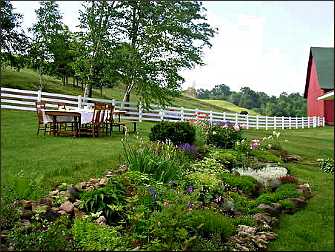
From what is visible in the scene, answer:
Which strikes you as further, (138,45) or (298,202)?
(138,45)

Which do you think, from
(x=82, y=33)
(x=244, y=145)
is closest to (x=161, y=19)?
(x=82, y=33)

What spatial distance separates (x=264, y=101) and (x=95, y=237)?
3190 centimetres

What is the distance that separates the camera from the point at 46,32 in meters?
30.7

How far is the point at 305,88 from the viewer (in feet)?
120

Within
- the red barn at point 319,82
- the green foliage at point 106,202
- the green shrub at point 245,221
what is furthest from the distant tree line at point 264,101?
the green foliage at point 106,202

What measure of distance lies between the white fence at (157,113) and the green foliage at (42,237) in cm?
986

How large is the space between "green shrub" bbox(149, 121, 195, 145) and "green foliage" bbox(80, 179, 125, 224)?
456cm

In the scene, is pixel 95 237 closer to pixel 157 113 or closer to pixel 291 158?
pixel 291 158

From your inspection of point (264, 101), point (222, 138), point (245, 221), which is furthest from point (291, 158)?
point (264, 101)

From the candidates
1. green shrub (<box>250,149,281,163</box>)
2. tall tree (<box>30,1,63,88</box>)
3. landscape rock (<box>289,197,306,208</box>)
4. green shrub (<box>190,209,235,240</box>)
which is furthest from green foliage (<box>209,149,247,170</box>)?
tall tree (<box>30,1,63,88</box>)

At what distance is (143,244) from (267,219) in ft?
5.69

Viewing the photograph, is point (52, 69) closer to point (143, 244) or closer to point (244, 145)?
point (244, 145)

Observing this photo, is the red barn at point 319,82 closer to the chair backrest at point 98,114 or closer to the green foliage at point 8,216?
the chair backrest at point 98,114

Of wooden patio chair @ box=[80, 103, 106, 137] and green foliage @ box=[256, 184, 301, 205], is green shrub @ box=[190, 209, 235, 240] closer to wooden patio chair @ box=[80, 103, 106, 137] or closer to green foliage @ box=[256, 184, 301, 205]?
green foliage @ box=[256, 184, 301, 205]
